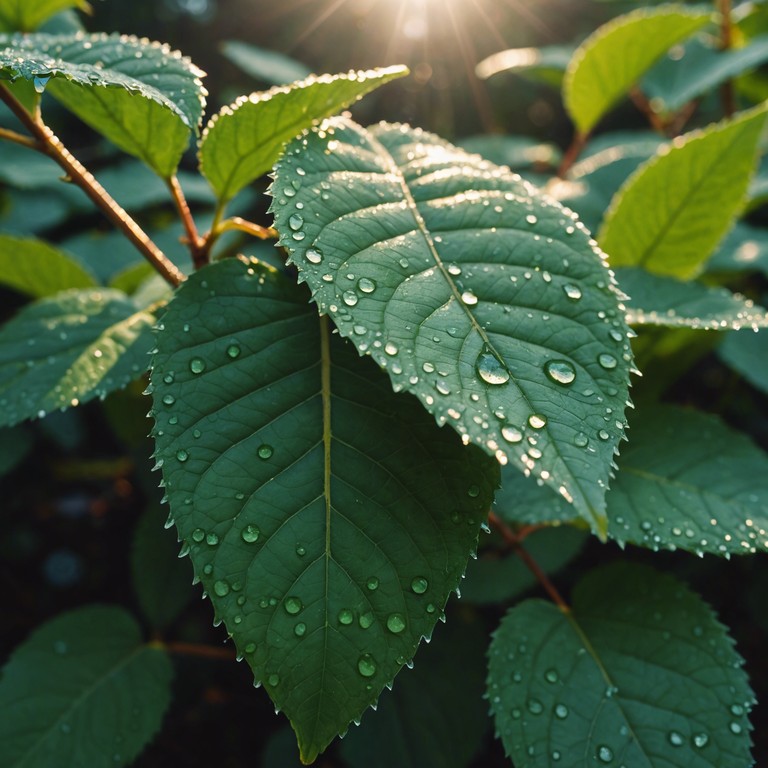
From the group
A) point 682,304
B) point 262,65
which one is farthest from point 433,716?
point 262,65

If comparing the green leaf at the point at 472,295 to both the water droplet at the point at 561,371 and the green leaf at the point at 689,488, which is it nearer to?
the water droplet at the point at 561,371

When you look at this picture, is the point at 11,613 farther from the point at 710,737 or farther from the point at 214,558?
the point at 710,737

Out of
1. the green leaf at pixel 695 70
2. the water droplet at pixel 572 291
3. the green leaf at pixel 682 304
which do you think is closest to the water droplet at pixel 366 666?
the water droplet at pixel 572 291

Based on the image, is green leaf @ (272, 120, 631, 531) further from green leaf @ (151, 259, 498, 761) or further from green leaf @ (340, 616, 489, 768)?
green leaf @ (340, 616, 489, 768)

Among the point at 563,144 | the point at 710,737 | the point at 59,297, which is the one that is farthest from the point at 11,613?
the point at 563,144

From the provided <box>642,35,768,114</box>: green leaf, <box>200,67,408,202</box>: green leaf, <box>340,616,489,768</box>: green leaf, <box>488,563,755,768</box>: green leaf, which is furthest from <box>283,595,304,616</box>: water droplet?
<box>642,35,768,114</box>: green leaf

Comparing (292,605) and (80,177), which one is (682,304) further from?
(80,177)

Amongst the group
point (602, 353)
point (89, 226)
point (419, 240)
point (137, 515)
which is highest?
point (419, 240)
